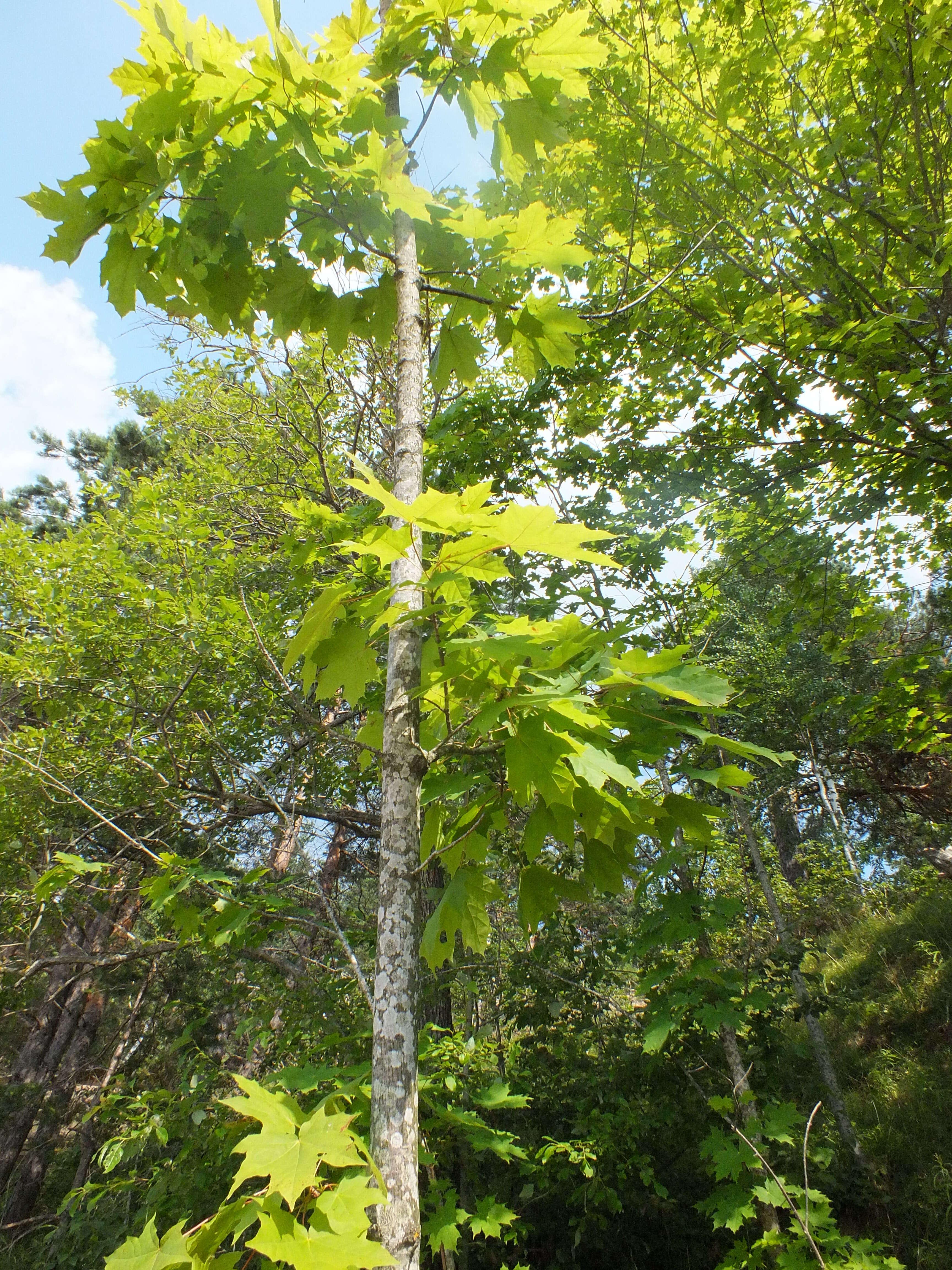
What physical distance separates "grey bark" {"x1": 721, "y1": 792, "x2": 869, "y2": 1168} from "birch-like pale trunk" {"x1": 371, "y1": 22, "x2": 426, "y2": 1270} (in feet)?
14.0

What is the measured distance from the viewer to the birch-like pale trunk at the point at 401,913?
3.48ft

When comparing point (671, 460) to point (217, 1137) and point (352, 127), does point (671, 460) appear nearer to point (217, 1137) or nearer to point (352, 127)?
point (352, 127)

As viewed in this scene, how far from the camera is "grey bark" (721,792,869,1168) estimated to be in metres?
5.29

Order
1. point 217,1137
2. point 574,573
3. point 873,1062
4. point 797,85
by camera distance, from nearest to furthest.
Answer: point 217,1137
point 797,85
point 574,573
point 873,1062

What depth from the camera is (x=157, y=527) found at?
577 cm

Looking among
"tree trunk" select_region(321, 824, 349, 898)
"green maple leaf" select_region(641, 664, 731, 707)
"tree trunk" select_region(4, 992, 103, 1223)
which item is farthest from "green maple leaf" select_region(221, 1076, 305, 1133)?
"tree trunk" select_region(4, 992, 103, 1223)

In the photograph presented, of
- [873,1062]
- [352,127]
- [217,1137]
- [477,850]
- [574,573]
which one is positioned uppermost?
[574,573]

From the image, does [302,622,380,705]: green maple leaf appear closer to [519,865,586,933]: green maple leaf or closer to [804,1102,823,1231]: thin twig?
[519,865,586,933]: green maple leaf

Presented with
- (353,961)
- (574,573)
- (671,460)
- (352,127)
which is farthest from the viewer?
(671,460)

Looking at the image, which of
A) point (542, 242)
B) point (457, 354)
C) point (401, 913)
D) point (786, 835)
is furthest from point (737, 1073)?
point (786, 835)

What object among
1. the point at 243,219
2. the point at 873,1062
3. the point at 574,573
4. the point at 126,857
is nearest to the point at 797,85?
the point at 574,573

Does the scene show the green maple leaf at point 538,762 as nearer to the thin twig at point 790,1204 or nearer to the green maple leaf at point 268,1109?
the green maple leaf at point 268,1109

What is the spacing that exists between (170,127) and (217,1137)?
4205 millimetres

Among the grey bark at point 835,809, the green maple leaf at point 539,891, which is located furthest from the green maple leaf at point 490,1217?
the grey bark at point 835,809
